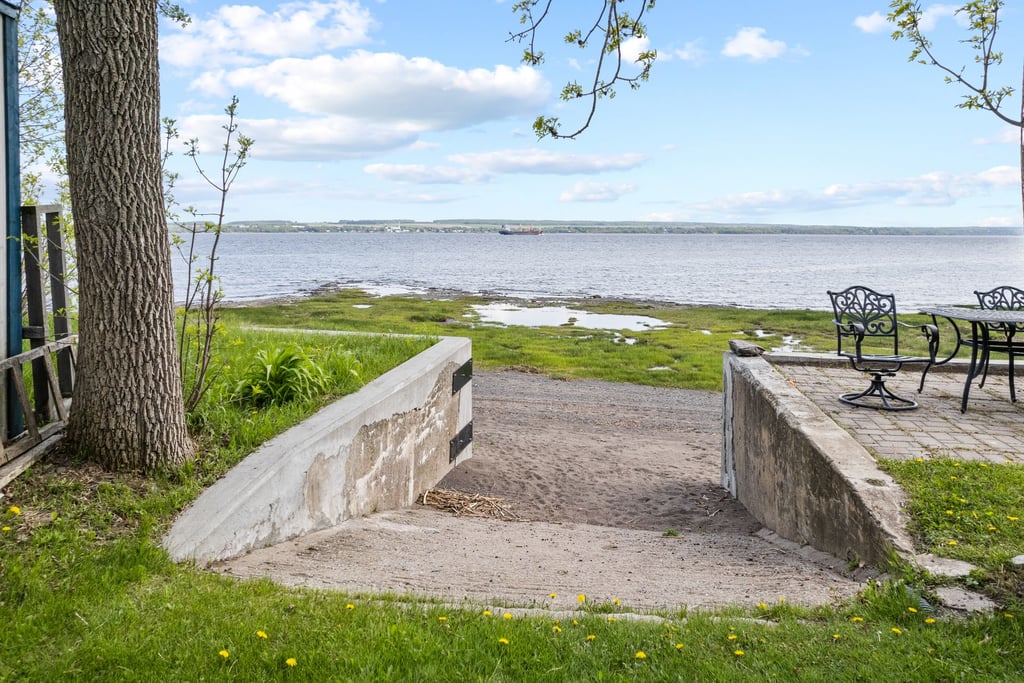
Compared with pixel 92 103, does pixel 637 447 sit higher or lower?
lower

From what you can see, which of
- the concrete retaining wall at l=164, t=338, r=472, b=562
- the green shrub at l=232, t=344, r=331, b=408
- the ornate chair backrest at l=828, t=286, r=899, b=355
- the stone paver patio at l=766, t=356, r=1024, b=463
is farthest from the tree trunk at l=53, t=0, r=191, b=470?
the ornate chair backrest at l=828, t=286, r=899, b=355

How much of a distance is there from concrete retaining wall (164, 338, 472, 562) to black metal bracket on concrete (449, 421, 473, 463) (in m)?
0.10

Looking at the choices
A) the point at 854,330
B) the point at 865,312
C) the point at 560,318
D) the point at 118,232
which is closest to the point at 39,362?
the point at 118,232

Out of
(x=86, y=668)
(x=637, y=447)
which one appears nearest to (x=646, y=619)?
(x=86, y=668)

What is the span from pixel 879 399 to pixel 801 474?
2.50 metres

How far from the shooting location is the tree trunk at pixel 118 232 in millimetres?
4676

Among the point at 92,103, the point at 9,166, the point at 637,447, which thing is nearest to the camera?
the point at 92,103

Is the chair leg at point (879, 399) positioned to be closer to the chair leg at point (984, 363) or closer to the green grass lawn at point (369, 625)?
the chair leg at point (984, 363)

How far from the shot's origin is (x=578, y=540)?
616cm

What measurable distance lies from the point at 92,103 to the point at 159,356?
1570 mm

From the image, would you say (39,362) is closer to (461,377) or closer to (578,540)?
(578,540)

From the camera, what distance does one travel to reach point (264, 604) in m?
3.63

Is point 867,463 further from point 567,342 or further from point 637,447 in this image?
point 567,342

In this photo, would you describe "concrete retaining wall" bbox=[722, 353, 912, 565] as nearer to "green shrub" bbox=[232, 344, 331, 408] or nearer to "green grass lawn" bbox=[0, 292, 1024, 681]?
"green grass lawn" bbox=[0, 292, 1024, 681]
